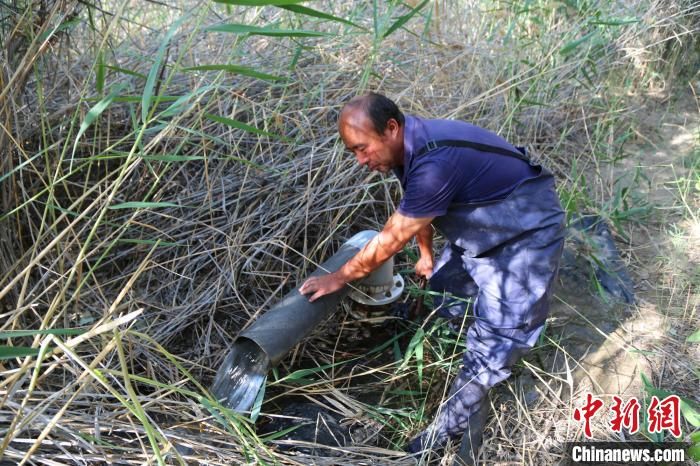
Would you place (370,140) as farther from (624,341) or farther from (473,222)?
(624,341)

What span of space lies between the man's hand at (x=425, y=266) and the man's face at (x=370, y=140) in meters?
0.70

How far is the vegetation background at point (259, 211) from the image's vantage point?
6.81 feet

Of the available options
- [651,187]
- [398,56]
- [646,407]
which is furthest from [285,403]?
[651,187]

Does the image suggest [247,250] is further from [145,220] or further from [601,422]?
[601,422]

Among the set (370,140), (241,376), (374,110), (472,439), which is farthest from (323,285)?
(472,439)

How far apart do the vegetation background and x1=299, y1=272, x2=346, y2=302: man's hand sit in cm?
32

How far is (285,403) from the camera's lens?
103 inches

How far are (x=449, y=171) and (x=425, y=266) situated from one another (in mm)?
813

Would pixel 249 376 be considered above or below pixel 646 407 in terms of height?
above

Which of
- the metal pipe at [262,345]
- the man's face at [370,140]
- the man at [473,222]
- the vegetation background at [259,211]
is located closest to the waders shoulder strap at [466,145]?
the man at [473,222]

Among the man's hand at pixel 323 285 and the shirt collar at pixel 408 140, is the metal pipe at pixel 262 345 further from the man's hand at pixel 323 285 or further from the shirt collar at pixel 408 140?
the shirt collar at pixel 408 140

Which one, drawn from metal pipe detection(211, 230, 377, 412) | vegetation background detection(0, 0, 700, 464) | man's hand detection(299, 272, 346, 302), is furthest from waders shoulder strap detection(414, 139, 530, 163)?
metal pipe detection(211, 230, 377, 412)

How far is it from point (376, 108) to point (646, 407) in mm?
1695

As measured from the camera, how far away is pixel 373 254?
2.27 metres
